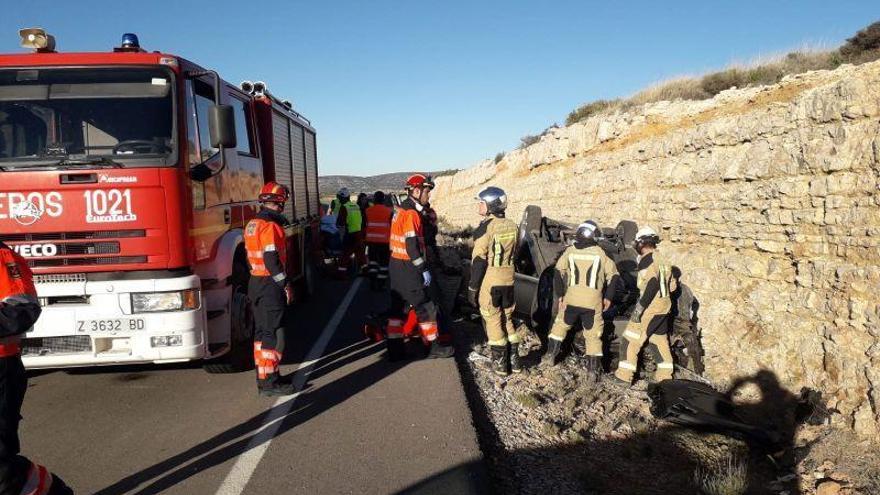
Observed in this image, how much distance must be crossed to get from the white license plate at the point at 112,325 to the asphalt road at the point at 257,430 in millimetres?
814

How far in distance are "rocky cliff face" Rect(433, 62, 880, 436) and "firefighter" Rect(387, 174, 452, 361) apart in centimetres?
327

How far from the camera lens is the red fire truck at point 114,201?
468 cm

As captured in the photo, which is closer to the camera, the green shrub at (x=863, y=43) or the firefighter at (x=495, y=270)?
the firefighter at (x=495, y=270)

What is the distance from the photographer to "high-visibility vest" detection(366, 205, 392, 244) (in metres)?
10.3

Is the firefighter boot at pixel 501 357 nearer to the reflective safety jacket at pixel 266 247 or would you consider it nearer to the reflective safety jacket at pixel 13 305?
the reflective safety jacket at pixel 266 247

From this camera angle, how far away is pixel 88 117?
197 inches

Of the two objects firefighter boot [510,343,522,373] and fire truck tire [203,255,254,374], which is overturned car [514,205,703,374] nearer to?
firefighter boot [510,343,522,373]

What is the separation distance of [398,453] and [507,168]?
22.8 metres

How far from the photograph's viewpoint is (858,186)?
526cm

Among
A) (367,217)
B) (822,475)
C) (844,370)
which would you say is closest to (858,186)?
(844,370)

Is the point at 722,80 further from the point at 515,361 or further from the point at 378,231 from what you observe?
the point at 515,361

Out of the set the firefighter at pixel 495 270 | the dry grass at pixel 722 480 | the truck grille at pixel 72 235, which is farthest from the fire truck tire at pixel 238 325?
the dry grass at pixel 722 480

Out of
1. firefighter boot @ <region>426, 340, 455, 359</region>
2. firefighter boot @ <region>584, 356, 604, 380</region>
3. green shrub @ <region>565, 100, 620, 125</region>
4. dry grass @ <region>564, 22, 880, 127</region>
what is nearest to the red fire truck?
firefighter boot @ <region>426, 340, 455, 359</region>

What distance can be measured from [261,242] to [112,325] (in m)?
1.40
